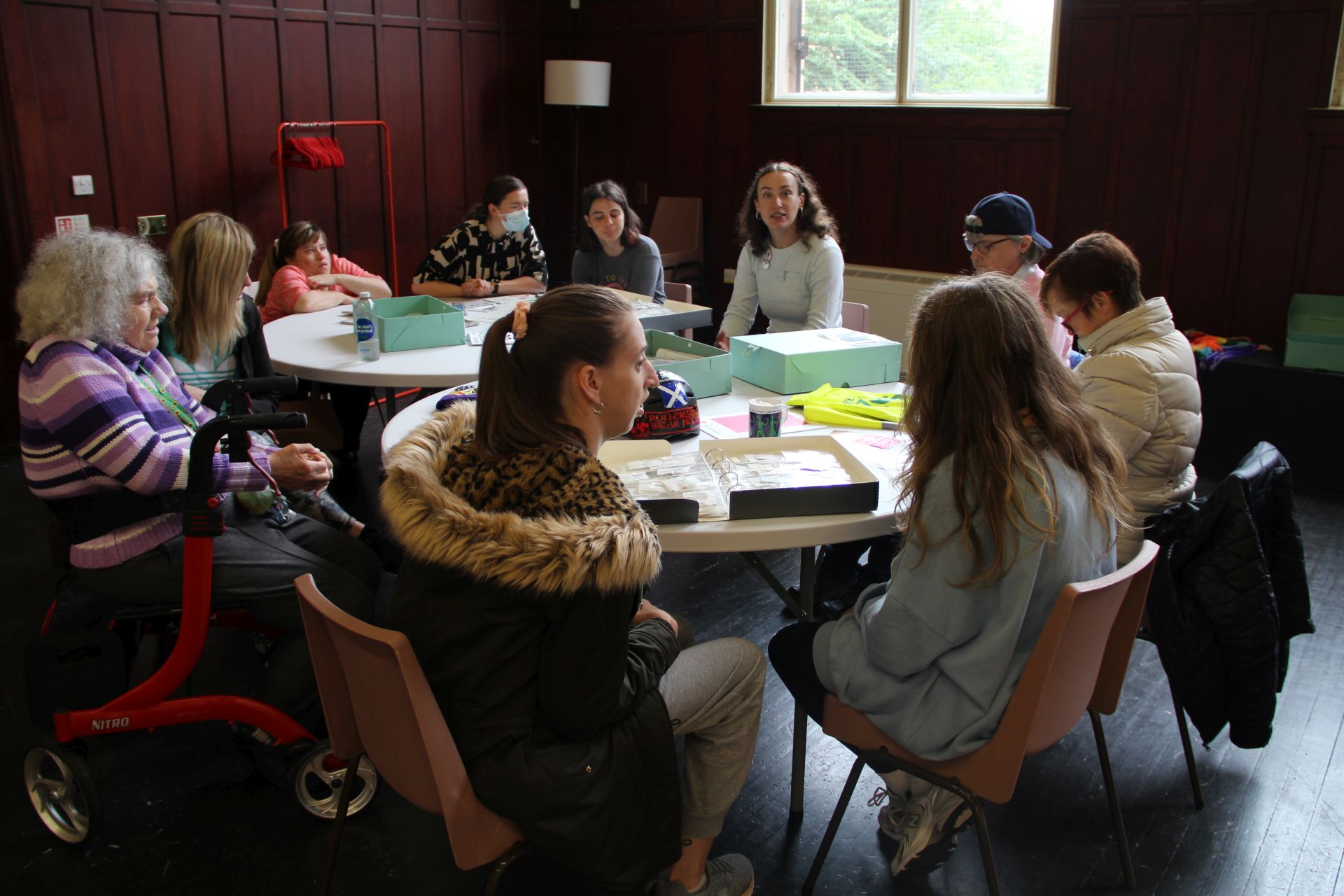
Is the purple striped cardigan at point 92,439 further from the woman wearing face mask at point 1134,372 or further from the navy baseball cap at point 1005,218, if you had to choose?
the navy baseball cap at point 1005,218

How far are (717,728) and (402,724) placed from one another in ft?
1.87

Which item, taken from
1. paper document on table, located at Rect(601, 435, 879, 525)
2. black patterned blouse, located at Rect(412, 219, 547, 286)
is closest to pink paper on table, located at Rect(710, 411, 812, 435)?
paper document on table, located at Rect(601, 435, 879, 525)

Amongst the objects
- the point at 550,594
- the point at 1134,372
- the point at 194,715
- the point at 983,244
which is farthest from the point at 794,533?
the point at 983,244

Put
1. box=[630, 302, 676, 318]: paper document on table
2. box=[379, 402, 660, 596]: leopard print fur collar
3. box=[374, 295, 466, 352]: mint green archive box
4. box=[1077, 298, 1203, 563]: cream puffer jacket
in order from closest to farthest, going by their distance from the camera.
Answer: box=[379, 402, 660, 596]: leopard print fur collar
box=[1077, 298, 1203, 563]: cream puffer jacket
box=[374, 295, 466, 352]: mint green archive box
box=[630, 302, 676, 318]: paper document on table

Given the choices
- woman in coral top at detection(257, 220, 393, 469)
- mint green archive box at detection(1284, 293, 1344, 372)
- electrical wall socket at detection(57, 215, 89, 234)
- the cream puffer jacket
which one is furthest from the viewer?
electrical wall socket at detection(57, 215, 89, 234)

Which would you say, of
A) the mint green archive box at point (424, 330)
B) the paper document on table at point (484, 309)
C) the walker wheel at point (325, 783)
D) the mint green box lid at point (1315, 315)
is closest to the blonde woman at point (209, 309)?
the mint green archive box at point (424, 330)

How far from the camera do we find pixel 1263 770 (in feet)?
8.02

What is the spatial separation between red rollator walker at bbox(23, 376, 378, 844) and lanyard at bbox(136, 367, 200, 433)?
21 centimetres

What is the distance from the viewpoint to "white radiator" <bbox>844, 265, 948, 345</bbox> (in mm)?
5938

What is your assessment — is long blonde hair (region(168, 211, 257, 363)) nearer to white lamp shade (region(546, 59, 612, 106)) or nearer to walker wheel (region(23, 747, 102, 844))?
walker wheel (region(23, 747, 102, 844))

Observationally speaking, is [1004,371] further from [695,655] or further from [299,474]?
[299,474]

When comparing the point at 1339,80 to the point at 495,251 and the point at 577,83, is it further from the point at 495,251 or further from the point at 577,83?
the point at 577,83

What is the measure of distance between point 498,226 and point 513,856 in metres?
3.50

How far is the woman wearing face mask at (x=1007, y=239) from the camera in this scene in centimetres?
328
